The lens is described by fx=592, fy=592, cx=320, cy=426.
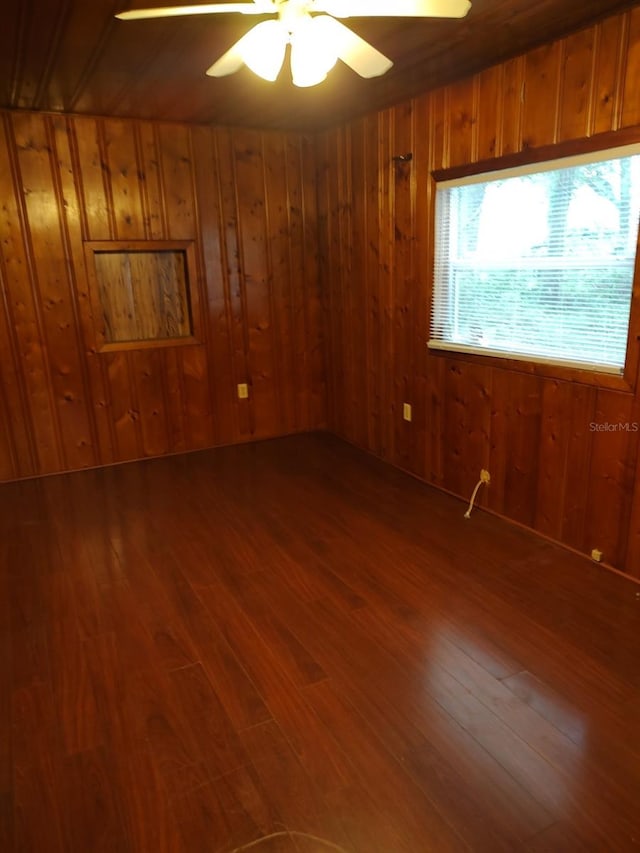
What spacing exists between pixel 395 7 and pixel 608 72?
1.10 metres

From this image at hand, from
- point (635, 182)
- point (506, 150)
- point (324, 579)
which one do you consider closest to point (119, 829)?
point (324, 579)

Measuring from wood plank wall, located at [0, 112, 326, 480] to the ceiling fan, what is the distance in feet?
6.52

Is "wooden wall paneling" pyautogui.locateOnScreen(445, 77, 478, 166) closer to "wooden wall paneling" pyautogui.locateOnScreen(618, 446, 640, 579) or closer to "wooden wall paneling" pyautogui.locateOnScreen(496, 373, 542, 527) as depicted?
"wooden wall paneling" pyautogui.locateOnScreen(496, 373, 542, 527)

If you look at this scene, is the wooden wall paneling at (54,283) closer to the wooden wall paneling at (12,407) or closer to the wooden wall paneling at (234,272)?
the wooden wall paneling at (12,407)

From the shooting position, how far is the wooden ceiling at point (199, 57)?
7.57 ft

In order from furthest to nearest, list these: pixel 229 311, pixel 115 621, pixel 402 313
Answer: pixel 229 311 → pixel 402 313 → pixel 115 621

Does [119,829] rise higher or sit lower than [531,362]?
lower

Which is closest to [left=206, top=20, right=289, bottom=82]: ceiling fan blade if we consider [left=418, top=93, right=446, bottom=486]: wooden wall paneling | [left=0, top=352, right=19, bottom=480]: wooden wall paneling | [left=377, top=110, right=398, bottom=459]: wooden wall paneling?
[left=418, top=93, right=446, bottom=486]: wooden wall paneling

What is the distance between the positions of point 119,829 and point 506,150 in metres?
3.09

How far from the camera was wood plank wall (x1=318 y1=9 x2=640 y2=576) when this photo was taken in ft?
8.38

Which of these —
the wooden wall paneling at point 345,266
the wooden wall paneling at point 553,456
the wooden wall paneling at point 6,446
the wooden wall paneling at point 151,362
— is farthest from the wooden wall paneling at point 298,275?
the wooden wall paneling at point 553,456

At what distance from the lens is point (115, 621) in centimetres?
246

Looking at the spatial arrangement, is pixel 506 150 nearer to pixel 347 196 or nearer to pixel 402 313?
pixel 402 313

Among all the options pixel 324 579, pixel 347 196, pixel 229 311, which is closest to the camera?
pixel 324 579
